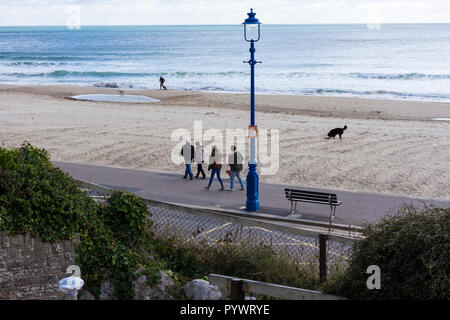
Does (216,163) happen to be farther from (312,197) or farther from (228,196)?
(312,197)

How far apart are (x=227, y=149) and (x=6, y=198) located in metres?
17.1

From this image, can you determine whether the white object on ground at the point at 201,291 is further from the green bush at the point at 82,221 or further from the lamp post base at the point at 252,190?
the lamp post base at the point at 252,190

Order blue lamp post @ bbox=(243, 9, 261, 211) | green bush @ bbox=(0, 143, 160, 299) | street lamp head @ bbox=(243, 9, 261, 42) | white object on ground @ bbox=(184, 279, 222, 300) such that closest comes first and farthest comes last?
white object on ground @ bbox=(184, 279, 222, 300), green bush @ bbox=(0, 143, 160, 299), street lamp head @ bbox=(243, 9, 261, 42), blue lamp post @ bbox=(243, 9, 261, 211)

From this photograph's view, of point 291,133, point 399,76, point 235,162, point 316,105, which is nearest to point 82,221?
point 235,162

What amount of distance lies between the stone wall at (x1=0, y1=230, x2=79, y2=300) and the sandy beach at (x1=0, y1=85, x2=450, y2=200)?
1232cm

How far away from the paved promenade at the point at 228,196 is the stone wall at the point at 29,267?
795cm

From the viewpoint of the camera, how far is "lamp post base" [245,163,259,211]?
14625 millimetres

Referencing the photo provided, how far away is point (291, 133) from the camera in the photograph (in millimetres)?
27266

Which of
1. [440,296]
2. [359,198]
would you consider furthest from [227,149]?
[440,296]

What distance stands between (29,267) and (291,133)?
70.4 ft

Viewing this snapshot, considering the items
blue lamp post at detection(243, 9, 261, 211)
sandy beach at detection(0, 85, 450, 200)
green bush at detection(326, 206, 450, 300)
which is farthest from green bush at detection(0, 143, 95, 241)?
sandy beach at detection(0, 85, 450, 200)

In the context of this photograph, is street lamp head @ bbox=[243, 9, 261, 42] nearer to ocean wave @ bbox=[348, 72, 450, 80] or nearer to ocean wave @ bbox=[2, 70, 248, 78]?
ocean wave @ bbox=[348, 72, 450, 80]

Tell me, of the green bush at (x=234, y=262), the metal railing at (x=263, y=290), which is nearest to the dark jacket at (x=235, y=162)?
the green bush at (x=234, y=262)
